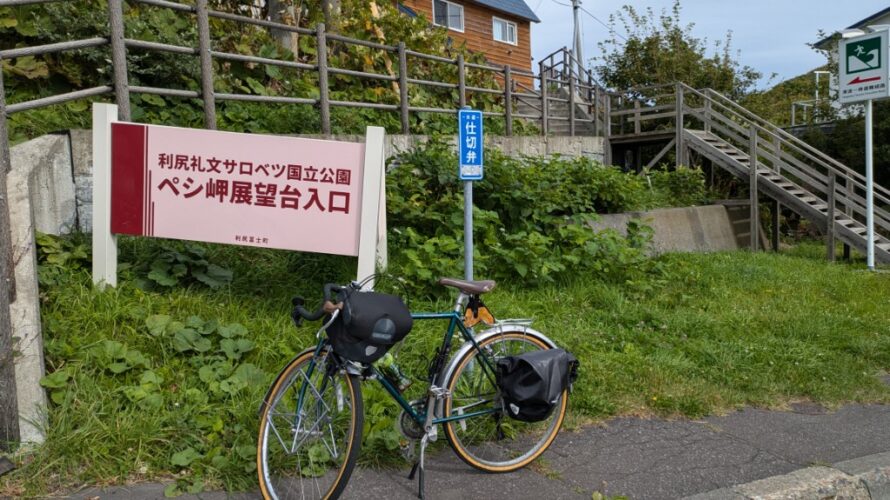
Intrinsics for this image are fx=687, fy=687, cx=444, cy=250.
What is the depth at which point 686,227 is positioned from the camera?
428 inches

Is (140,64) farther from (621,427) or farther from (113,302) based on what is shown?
(621,427)

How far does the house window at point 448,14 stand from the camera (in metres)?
22.3

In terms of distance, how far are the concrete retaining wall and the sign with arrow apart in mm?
2666

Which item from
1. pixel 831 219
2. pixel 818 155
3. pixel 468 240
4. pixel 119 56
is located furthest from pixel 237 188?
pixel 818 155

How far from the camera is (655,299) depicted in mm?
6824

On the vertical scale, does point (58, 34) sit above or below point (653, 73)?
below

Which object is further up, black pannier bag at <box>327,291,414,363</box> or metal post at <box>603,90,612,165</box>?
metal post at <box>603,90,612,165</box>

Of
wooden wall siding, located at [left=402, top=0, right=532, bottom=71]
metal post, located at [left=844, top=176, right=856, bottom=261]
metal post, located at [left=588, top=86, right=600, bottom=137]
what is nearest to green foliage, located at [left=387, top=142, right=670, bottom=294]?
metal post, located at [left=844, top=176, right=856, bottom=261]

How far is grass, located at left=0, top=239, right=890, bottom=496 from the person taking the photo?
3.45 meters

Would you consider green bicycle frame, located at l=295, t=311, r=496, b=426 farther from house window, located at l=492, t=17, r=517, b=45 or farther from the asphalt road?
house window, located at l=492, t=17, r=517, b=45

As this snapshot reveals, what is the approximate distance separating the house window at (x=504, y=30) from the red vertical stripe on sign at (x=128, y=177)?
848 inches

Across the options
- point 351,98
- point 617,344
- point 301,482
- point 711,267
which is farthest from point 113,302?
point 711,267

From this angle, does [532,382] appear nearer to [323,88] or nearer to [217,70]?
[323,88]

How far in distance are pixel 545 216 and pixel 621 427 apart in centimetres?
354
